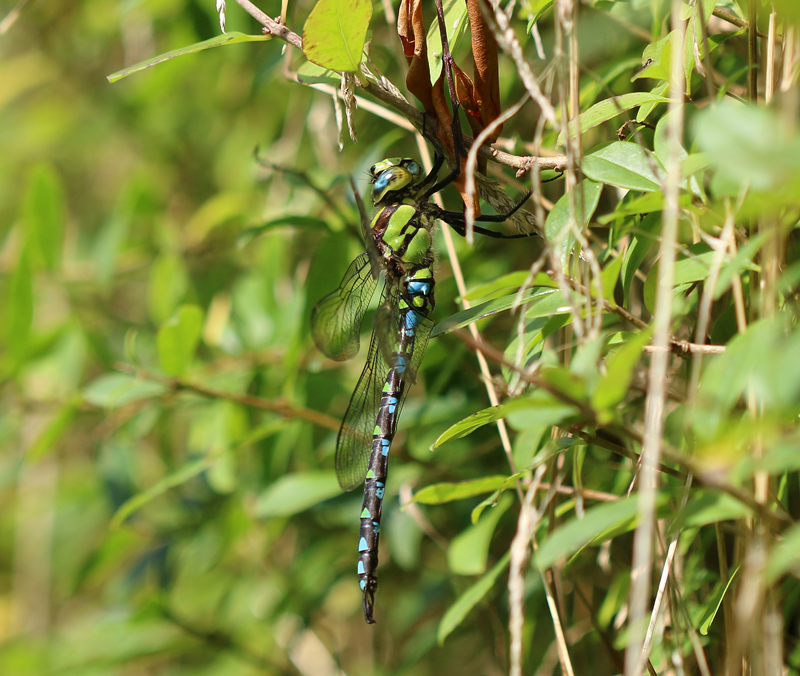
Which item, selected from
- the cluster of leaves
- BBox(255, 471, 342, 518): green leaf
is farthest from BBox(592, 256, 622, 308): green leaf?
BBox(255, 471, 342, 518): green leaf

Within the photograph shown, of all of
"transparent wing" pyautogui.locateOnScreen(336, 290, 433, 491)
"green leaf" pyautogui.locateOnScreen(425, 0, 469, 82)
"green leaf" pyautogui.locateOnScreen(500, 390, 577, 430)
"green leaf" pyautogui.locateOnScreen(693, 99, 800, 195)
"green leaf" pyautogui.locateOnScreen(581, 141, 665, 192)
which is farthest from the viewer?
"transparent wing" pyautogui.locateOnScreen(336, 290, 433, 491)

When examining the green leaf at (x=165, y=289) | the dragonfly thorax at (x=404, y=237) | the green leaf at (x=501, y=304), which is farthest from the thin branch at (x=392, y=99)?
the green leaf at (x=165, y=289)

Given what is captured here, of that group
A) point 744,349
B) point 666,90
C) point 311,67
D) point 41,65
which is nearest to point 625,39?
point 666,90

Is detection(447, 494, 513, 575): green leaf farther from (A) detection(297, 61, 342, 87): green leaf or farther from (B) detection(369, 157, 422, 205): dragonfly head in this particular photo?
(A) detection(297, 61, 342, 87): green leaf

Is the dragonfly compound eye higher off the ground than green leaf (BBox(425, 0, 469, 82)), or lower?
lower

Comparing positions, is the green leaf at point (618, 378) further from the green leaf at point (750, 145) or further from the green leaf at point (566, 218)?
the green leaf at point (566, 218)

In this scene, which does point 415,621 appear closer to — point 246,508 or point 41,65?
point 246,508

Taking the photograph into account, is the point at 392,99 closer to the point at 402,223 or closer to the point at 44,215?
the point at 402,223
